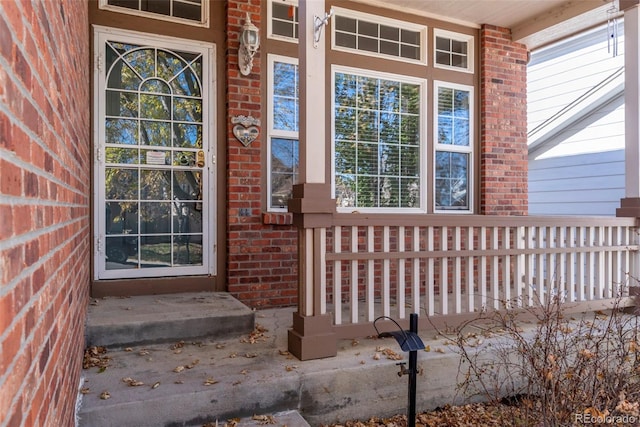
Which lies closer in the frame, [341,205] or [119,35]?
[119,35]

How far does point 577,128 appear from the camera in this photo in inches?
264

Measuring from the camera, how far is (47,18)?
121cm

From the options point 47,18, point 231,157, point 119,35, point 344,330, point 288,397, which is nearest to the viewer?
point 47,18

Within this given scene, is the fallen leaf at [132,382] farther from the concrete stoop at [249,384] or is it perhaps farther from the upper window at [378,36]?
the upper window at [378,36]

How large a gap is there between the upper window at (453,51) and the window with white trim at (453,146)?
252mm

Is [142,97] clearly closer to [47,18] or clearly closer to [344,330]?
[344,330]

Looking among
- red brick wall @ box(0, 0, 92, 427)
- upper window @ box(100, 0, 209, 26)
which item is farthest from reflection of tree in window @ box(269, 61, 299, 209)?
red brick wall @ box(0, 0, 92, 427)

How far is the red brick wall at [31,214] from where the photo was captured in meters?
0.75

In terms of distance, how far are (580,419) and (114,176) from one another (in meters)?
3.81

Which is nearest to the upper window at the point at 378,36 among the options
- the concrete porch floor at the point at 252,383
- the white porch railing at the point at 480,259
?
the white porch railing at the point at 480,259

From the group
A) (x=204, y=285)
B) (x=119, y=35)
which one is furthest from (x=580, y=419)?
(x=119, y=35)

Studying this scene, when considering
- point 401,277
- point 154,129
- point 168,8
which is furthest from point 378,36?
point 401,277

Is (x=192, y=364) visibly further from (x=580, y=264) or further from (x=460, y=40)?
(x=460, y=40)

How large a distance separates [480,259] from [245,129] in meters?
2.41
